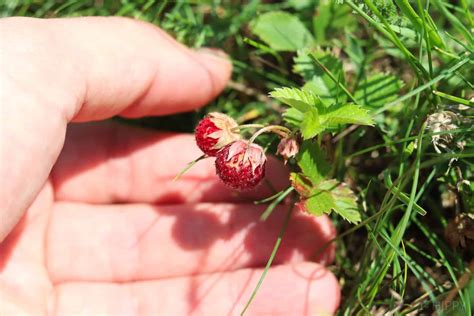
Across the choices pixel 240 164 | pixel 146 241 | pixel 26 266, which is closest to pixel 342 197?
pixel 240 164

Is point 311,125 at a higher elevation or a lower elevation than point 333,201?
higher

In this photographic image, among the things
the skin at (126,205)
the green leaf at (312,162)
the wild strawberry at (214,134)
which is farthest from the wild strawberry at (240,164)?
the skin at (126,205)

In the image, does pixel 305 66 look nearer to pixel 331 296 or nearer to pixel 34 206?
pixel 331 296

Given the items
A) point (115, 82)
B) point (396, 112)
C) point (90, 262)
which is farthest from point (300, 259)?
point (115, 82)

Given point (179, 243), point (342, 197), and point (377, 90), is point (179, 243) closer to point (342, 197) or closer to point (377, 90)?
point (342, 197)

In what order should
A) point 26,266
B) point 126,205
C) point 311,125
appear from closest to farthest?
point 311,125 → point 26,266 → point 126,205

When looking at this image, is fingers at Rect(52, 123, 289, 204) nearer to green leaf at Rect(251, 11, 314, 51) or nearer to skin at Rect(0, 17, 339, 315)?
skin at Rect(0, 17, 339, 315)
